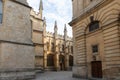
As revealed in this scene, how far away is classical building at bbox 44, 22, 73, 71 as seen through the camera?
140 ft

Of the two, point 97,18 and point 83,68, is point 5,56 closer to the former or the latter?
point 83,68

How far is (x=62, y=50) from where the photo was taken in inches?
1853

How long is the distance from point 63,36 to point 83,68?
2978cm

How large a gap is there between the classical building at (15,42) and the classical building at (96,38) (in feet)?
18.8

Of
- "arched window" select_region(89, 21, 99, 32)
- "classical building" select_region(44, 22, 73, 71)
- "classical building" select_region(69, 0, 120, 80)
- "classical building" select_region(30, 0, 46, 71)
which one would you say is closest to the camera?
"classical building" select_region(69, 0, 120, 80)

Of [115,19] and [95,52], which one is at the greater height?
[115,19]

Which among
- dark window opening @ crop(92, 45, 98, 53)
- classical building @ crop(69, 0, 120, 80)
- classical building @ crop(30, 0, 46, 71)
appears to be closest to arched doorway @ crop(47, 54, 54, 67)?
classical building @ crop(30, 0, 46, 71)

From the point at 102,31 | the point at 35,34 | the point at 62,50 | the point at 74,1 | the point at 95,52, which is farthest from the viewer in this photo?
the point at 62,50

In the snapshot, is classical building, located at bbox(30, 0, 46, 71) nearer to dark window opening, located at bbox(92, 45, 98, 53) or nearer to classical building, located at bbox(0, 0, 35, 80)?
classical building, located at bbox(0, 0, 35, 80)

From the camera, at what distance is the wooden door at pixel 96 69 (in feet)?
53.2

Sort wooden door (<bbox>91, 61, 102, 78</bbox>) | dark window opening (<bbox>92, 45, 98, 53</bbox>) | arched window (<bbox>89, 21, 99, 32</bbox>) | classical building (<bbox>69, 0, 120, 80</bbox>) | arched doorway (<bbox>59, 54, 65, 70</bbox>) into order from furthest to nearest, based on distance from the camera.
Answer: arched doorway (<bbox>59, 54, 65, 70</bbox>), arched window (<bbox>89, 21, 99, 32</bbox>), dark window opening (<bbox>92, 45, 98, 53</bbox>), wooden door (<bbox>91, 61, 102, 78</bbox>), classical building (<bbox>69, 0, 120, 80</bbox>)

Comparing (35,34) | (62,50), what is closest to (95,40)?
(35,34)

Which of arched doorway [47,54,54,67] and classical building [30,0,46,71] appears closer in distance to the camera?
classical building [30,0,46,71]

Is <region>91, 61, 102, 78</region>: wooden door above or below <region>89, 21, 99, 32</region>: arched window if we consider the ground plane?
below
